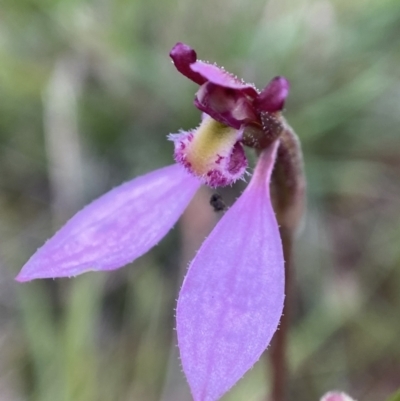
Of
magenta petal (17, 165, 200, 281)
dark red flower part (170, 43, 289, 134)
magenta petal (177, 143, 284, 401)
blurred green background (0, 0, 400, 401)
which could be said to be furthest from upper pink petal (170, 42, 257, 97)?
blurred green background (0, 0, 400, 401)

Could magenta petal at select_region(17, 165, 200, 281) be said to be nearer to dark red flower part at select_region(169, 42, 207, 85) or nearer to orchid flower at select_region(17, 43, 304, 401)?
orchid flower at select_region(17, 43, 304, 401)

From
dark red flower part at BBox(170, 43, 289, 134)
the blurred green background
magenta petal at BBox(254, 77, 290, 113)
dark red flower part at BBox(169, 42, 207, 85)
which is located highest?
the blurred green background

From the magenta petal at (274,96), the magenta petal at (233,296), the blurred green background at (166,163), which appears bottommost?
the magenta petal at (233,296)

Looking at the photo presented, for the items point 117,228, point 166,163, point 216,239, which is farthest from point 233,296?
point 166,163

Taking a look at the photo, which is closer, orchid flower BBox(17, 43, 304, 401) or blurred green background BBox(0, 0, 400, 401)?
orchid flower BBox(17, 43, 304, 401)

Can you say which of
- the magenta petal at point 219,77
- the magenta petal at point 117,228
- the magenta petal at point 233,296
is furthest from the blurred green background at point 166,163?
the magenta petal at point 219,77

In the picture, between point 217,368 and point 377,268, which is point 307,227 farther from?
point 217,368

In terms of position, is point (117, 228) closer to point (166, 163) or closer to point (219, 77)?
point (219, 77)

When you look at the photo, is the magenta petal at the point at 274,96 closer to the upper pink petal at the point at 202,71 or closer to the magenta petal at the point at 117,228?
the upper pink petal at the point at 202,71
